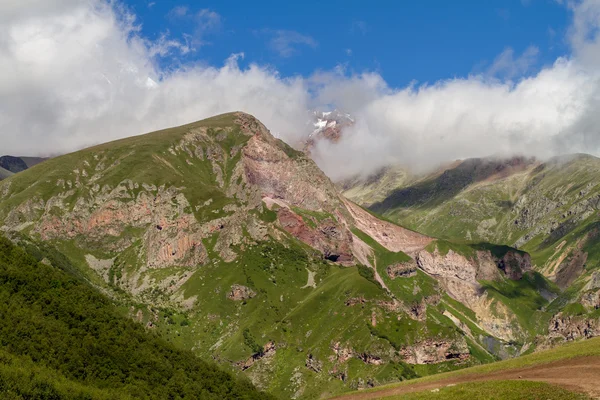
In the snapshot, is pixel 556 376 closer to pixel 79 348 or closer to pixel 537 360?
pixel 537 360

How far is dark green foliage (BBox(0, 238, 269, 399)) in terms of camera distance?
10181 centimetres

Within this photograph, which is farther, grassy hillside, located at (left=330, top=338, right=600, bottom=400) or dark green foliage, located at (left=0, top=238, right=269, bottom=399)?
dark green foliage, located at (left=0, top=238, right=269, bottom=399)

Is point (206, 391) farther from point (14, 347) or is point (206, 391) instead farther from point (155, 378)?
point (14, 347)

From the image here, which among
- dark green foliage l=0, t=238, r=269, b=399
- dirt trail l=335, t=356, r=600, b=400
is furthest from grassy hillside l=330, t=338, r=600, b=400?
dark green foliage l=0, t=238, r=269, b=399

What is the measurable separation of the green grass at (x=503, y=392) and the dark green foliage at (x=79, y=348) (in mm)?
56416

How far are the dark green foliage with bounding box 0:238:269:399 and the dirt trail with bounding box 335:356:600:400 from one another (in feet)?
120

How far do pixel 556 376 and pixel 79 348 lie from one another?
8862 cm

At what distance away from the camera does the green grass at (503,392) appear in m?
66.8

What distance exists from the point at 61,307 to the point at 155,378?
26938 mm

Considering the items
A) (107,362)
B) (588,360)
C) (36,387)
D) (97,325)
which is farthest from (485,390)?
(97,325)

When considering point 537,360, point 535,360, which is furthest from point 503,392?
point 535,360

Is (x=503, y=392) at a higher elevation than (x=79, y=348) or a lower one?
lower

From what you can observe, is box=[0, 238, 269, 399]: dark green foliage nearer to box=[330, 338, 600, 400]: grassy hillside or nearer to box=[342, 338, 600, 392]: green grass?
box=[330, 338, 600, 400]: grassy hillside

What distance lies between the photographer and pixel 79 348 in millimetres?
111875
